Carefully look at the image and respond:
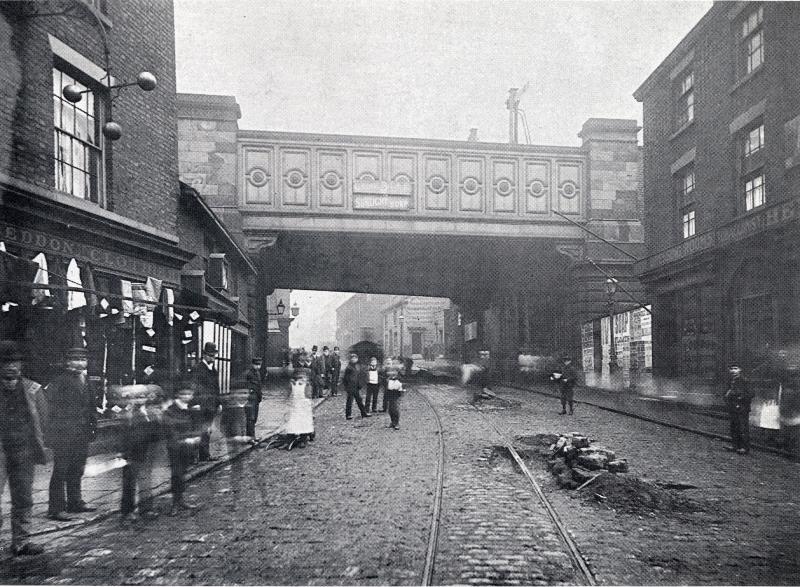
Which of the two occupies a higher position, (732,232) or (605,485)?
(732,232)

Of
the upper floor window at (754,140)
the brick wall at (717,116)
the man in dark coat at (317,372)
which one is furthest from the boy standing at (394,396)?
the upper floor window at (754,140)

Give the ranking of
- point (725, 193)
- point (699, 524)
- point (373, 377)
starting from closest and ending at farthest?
point (699, 524), point (373, 377), point (725, 193)

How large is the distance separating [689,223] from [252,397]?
1411cm

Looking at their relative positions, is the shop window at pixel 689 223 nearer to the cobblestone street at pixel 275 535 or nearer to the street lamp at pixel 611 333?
the street lamp at pixel 611 333

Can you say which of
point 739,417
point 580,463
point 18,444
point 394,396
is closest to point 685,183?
point 739,417

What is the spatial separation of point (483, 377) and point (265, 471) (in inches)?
582

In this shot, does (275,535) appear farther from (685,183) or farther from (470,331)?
(470,331)

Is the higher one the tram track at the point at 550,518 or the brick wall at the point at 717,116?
the brick wall at the point at 717,116

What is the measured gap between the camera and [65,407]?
7.20 meters

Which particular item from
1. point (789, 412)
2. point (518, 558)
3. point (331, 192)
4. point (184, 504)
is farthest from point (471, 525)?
point (331, 192)

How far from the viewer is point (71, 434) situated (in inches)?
279

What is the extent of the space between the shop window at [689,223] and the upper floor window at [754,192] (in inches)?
110

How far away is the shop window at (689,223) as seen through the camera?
64.8 feet

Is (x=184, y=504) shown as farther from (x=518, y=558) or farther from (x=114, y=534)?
(x=518, y=558)
